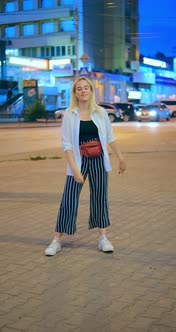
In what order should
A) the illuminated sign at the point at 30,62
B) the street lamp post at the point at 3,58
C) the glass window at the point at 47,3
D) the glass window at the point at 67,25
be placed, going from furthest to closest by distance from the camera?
the glass window at the point at 47,3, the glass window at the point at 67,25, the street lamp post at the point at 3,58, the illuminated sign at the point at 30,62

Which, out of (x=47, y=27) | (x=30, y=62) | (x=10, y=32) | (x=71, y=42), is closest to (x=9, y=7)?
(x=10, y=32)

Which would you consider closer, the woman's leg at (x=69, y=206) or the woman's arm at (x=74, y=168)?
the woman's arm at (x=74, y=168)

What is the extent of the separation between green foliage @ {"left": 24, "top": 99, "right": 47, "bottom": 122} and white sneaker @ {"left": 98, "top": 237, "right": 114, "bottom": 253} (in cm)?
4305

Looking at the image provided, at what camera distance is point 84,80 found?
5535 mm

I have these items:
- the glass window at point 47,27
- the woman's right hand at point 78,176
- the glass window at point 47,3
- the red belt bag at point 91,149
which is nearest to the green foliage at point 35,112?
the glass window at point 47,27

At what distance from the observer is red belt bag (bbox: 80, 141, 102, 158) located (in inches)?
214

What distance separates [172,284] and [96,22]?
66.1 meters

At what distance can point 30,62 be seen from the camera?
204 ft

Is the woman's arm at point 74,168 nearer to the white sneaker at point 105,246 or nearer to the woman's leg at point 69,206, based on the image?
the woman's leg at point 69,206

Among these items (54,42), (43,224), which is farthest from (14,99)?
(43,224)

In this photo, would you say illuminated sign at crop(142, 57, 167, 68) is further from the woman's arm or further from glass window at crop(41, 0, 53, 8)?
the woman's arm

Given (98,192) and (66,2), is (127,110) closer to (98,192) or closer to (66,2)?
(66,2)

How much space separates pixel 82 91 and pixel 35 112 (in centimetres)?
4311

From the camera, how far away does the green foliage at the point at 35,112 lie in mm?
48094
